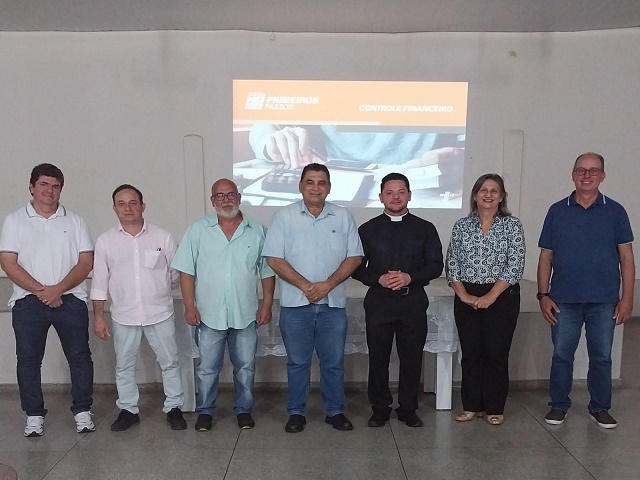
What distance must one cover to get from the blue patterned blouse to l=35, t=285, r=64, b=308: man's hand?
7.20ft

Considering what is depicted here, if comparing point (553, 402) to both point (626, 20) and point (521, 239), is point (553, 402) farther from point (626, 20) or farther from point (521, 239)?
point (626, 20)

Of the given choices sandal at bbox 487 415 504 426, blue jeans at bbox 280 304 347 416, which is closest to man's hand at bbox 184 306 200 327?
blue jeans at bbox 280 304 347 416

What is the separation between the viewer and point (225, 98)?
218 inches

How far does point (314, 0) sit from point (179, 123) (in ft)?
6.20

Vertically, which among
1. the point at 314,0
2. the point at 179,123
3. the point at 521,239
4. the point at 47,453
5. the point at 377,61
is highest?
the point at 314,0

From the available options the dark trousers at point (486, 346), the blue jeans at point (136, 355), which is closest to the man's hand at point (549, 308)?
the dark trousers at point (486, 346)

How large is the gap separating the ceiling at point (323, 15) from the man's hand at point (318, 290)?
293 centimetres

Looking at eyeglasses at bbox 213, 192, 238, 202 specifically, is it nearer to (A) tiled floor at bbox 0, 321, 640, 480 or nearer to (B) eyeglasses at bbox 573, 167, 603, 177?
(A) tiled floor at bbox 0, 321, 640, 480

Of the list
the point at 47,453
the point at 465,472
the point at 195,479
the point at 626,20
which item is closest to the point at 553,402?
the point at 465,472

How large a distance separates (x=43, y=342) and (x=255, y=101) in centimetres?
340

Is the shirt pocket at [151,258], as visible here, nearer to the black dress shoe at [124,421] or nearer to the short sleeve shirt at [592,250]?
the black dress shoe at [124,421]

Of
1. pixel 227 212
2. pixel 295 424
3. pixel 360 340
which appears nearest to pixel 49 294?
pixel 227 212

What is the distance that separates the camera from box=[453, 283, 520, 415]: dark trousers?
2.96 m

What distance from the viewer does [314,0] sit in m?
4.66
